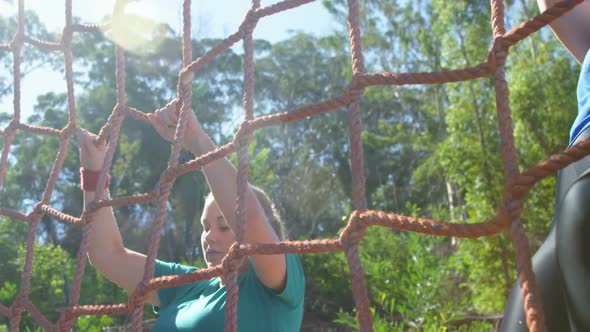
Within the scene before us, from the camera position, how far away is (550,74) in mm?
5562

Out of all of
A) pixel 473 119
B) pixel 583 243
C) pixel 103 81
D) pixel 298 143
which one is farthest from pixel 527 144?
pixel 103 81

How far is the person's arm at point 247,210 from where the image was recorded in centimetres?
102

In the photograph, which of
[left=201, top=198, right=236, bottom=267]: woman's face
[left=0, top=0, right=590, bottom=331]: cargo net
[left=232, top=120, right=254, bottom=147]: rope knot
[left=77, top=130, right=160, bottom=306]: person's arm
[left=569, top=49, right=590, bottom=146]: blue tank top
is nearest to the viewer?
[left=0, top=0, right=590, bottom=331]: cargo net

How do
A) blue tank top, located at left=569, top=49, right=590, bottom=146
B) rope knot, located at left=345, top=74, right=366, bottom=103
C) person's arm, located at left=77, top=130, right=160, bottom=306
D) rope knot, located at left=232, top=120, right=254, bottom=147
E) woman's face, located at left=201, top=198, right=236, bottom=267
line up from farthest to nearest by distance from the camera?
1. person's arm, located at left=77, top=130, right=160, bottom=306
2. woman's face, located at left=201, top=198, right=236, bottom=267
3. rope knot, located at left=232, top=120, right=254, bottom=147
4. rope knot, located at left=345, top=74, right=366, bottom=103
5. blue tank top, located at left=569, top=49, right=590, bottom=146

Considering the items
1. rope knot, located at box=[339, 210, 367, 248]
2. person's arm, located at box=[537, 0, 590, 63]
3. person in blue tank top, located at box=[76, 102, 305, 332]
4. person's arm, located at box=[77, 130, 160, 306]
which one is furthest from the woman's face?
person's arm, located at box=[537, 0, 590, 63]

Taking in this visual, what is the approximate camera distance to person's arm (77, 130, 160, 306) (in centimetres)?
141

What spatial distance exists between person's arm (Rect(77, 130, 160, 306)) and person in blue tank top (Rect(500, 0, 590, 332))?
900 mm

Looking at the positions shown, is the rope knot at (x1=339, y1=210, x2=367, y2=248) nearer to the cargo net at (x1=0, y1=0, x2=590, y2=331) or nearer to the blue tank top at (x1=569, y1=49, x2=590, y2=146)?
the cargo net at (x1=0, y1=0, x2=590, y2=331)

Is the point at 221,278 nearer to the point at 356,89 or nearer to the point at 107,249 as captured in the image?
the point at 107,249

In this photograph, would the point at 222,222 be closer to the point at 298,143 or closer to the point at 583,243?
the point at 583,243

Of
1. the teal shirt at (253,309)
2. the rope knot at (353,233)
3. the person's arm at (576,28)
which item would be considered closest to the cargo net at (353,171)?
the rope knot at (353,233)

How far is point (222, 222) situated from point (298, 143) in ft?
39.5

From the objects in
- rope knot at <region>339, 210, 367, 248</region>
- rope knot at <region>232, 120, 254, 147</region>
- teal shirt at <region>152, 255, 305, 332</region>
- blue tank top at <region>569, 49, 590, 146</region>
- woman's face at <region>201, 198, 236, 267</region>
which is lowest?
teal shirt at <region>152, 255, 305, 332</region>

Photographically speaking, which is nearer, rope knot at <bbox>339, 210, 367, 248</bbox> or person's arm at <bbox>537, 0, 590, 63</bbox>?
rope knot at <bbox>339, 210, 367, 248</bbox>
